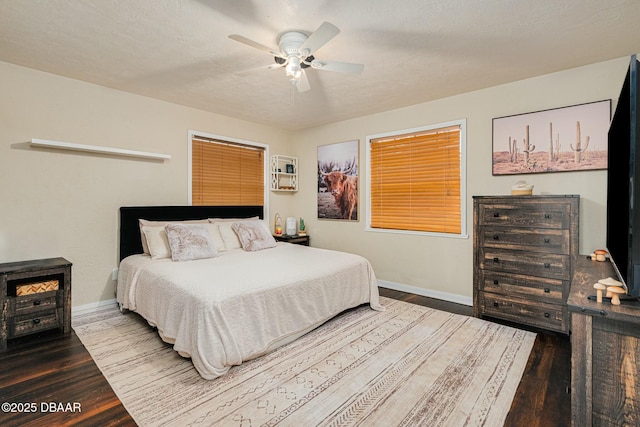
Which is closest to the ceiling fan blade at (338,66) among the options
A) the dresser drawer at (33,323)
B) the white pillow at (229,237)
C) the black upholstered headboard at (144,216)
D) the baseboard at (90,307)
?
the white pillow at (229,237)

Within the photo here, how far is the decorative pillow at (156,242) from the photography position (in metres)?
3.20

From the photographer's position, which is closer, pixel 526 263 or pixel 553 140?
pixel 526 263

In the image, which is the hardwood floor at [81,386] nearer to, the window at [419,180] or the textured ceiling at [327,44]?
the window at [419,180]

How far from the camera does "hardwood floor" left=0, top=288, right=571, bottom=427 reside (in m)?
1.71

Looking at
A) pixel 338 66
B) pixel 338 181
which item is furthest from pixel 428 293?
pixel 338 66

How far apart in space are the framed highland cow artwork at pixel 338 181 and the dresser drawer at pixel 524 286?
2.05 meters

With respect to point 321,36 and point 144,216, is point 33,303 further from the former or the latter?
point 321,36

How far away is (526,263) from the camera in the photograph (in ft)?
9.24

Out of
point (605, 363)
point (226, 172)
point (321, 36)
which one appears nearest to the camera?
point (605, 363)

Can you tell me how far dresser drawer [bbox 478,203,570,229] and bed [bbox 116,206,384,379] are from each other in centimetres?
135

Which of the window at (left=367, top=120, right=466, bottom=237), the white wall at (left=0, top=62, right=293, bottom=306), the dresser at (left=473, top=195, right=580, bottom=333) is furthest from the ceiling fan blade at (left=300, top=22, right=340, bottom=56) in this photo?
the white wall at (left=0, top=62, right=293, bottom=306)

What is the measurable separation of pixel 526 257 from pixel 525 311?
1.67 ft

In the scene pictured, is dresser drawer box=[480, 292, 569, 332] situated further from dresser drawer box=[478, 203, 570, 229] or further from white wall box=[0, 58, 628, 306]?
dresser drawer box=[478, 203, 570, 229]

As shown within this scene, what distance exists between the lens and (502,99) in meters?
3.30
